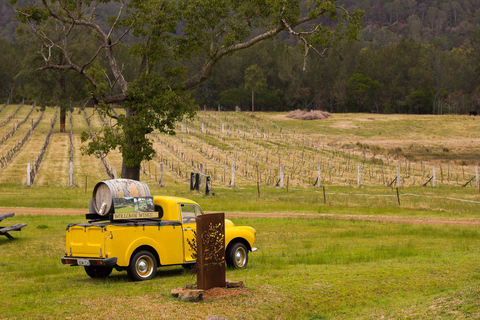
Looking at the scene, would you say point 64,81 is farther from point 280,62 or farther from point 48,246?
point 280,62

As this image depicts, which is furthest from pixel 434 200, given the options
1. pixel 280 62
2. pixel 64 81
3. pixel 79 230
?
pixel 280 62

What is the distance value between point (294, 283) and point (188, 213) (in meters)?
3.70

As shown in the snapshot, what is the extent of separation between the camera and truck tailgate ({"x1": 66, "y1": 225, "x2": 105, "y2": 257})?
13.3 metres

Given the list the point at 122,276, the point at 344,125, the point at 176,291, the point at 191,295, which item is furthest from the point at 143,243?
the point at 344,125

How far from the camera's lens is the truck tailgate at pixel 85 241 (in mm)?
13312

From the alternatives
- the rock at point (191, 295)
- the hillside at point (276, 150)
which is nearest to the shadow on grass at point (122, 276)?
the rock at point (191, 295)

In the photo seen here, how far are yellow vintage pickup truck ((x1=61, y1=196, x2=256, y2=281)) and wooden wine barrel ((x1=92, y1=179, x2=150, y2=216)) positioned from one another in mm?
553

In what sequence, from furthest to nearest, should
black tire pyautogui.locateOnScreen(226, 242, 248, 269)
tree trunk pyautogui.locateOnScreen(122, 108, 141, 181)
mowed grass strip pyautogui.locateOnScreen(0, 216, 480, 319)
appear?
tree trunk pyautogui.locateOnScreen(122, 108, 141, 181)
black tire pyautogui.locateOnScreen(226, 242, 248, 269)
mowed grass strip pyautogui.locateOnScreen(0, 216, 480, 319)

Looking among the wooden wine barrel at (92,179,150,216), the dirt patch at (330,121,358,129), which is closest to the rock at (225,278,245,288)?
the wooden wine barrel at (92,179,150,216)

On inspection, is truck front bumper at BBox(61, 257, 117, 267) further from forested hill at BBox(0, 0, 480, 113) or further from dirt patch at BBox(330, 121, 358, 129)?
forested hill at BBox(0, 0, 480, 113)

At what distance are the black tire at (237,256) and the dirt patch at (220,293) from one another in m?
3.24

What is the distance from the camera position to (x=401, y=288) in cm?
1323

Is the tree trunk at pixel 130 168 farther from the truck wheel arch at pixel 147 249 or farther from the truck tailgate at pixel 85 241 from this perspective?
the truck wheel arch at pixel 147 249

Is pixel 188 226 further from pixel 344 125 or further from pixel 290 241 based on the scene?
pixel 344 125
